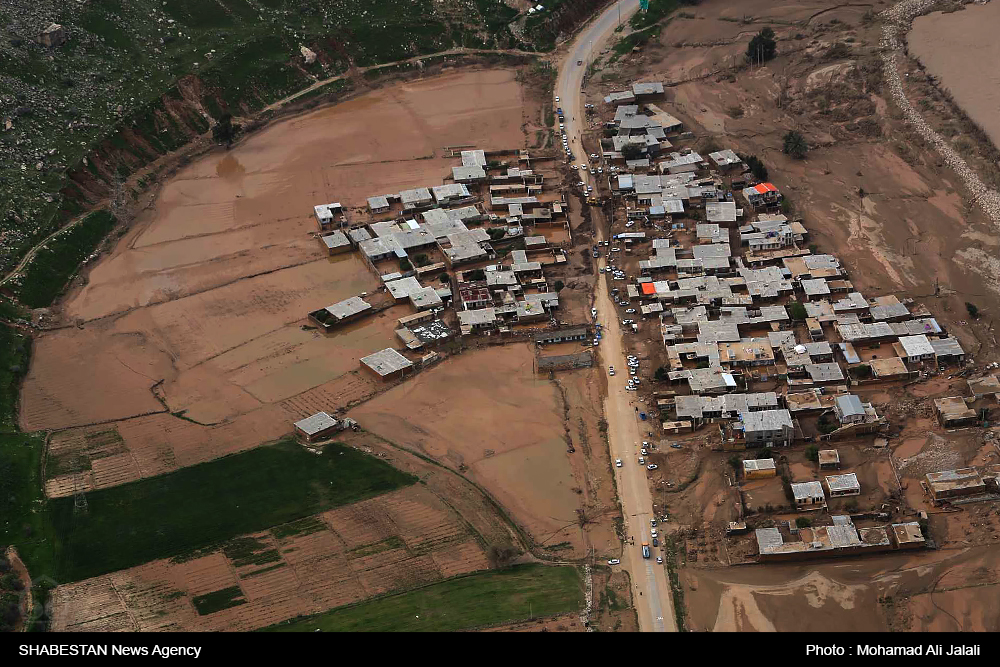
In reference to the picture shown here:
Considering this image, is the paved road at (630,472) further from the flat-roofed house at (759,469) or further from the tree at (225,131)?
the tree at (225,131)

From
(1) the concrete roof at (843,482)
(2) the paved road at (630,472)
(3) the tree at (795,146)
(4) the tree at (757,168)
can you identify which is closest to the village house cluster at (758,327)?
(1) the concrete roof at (843,482)

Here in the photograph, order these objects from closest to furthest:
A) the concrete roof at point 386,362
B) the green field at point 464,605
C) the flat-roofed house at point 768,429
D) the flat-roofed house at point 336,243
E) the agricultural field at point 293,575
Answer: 1. the green field at point 464,605
2. the agricultural field at point 293,575
3. the flat-roofed house at point 768,429
4. the concrete roof at point 386,362
5. the flat-roofed house at point 336,243

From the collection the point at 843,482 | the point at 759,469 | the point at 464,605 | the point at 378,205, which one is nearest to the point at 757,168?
the point at 378,205

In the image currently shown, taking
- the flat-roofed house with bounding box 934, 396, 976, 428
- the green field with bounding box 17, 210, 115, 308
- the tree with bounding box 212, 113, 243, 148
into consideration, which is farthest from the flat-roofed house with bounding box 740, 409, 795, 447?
the tree with bounding box 212, 113, 243, 148

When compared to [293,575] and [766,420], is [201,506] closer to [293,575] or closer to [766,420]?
[293,575]

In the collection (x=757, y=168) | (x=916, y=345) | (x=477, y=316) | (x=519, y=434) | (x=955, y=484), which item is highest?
(x=757, y=168)

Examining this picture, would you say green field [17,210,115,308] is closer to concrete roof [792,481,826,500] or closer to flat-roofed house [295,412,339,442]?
flat-roofed house [295,412,339,442]

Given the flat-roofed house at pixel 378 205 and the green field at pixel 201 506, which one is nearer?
the green field at pixel 201 506
